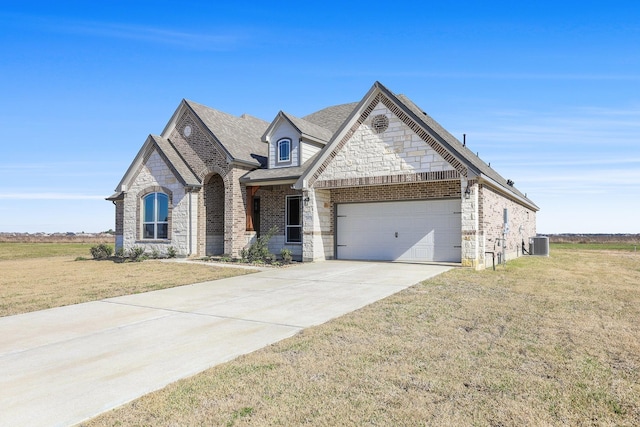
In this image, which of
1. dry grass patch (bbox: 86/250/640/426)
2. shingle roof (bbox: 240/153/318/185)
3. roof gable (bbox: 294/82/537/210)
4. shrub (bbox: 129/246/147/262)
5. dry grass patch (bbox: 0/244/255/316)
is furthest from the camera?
shrub (bbox: 129/246/147/262)

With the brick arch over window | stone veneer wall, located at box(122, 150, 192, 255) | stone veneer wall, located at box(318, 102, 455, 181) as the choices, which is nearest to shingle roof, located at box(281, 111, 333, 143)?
stone veneer wall, located at box(318, 102, 455, 181)

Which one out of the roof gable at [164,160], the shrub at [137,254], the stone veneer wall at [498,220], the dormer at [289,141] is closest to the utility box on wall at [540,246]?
the stone veneer wall at [498,220]

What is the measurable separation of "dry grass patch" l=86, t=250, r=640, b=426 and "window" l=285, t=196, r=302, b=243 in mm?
12910

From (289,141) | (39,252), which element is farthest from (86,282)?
(39,252)

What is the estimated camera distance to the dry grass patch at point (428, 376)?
387cm

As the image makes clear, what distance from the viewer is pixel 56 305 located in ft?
30.2

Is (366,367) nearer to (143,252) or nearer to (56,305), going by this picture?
(56,305)

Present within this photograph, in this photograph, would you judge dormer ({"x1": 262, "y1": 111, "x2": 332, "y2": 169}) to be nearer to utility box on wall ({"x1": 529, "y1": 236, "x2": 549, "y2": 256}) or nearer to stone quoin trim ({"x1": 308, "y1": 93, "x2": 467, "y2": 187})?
stone quoin trim ({"x1": 308, "y1": 93, "x2": 467, "y2": 187})

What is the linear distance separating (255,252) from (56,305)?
32.7ft

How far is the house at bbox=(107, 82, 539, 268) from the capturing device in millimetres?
16359

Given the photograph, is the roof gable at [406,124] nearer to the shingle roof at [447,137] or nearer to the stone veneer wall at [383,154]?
the shingle roof at [447,137]

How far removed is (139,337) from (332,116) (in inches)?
859

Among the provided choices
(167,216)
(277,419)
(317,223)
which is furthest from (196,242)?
(277,419)

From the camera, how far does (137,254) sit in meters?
20.9
